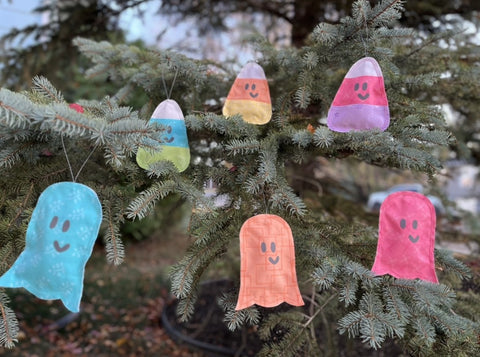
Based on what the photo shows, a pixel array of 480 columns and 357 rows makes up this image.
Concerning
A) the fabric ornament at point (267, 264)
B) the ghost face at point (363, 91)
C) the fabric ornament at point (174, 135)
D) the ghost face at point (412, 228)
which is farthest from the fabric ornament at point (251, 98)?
the ghost face at point (412, 228)

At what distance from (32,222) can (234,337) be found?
110 inches

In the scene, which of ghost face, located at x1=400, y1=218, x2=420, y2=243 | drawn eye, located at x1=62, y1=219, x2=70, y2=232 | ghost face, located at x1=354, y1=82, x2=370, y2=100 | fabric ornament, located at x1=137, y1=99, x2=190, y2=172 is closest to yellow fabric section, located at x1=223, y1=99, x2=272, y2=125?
fabric ornament, located at x1=137, y1=99, x2=190, y2=172

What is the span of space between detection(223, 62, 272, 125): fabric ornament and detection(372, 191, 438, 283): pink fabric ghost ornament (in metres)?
0.55

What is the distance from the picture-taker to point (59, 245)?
3.27 feet

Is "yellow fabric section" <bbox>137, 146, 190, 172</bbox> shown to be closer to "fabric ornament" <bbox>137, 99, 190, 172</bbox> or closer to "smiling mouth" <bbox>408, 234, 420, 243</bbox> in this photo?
"fabric ornament" <bbox>137, 99, 190, 172</bbox>

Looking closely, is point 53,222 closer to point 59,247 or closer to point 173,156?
point 59,247

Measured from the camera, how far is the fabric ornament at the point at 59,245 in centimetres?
99

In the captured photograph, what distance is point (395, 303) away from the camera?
1.19 metres

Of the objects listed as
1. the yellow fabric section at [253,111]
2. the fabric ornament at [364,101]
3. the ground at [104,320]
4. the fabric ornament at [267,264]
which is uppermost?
the fabric ornament at [364,101]

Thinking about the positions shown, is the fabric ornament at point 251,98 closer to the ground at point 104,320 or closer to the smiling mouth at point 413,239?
the smiling mouth at point 413,239

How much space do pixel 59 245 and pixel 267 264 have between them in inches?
22.5

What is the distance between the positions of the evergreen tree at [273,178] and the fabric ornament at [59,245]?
86 mm

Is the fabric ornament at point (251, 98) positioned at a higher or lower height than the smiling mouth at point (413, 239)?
higher

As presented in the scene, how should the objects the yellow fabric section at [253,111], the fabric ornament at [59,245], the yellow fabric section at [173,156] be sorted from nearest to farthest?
the fabric ornament at [59,245]
the yellow fabric section at [173,156]
the yellow fabric section at [253,111]
